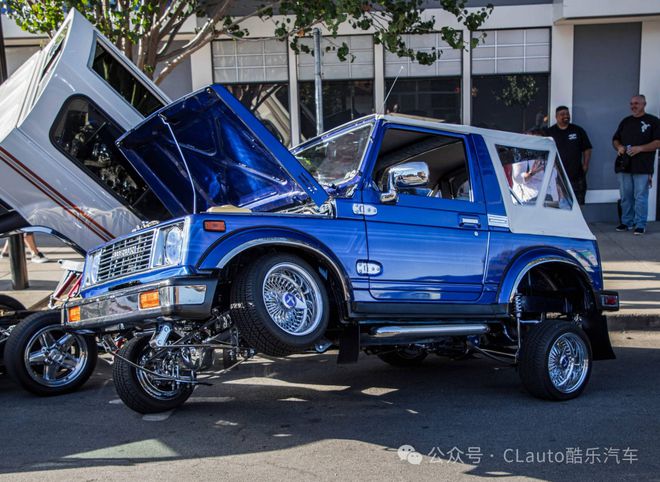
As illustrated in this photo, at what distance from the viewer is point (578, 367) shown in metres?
6.00

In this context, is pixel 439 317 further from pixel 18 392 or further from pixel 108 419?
pixel 18 392

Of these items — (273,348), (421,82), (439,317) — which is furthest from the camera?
(421,82)

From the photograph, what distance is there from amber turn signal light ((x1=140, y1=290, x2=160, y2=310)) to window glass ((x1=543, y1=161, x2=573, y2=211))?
3449 mm

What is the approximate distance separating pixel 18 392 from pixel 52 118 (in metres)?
2.31

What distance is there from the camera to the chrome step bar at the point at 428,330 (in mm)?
5273

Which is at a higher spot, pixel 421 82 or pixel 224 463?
pixel 421 82

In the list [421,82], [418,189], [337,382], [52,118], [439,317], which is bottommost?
[337,382]

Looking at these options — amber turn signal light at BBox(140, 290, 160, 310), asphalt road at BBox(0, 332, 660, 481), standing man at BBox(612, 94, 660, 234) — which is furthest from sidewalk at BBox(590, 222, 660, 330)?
amber turn signal light at BBox(140, 290, 160, 310)

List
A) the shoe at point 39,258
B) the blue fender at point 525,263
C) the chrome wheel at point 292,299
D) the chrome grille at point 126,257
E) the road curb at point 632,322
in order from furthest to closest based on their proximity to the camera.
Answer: the shoe at point 39,258
the road curb at point 632,322
the blue fender at point 525,263
the chrome grille at point 126,257
the chrome wheel at point 292,299

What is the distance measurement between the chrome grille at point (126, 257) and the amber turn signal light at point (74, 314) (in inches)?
9.8

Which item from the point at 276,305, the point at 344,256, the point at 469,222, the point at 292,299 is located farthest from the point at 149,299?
the point at 469,222

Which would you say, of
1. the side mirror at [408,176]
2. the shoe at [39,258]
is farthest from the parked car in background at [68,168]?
the shoe at [39,258]

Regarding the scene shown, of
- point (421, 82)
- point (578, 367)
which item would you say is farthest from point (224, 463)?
point (421, 82)

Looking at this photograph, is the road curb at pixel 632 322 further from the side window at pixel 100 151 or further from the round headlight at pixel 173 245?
the round headlight at pixel 173 245
